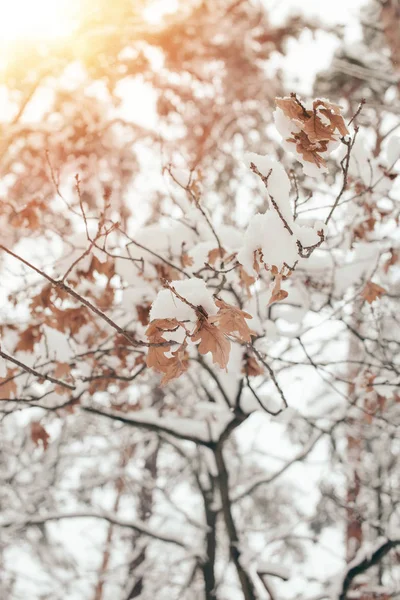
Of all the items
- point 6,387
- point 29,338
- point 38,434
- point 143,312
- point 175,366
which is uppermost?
point 143,312

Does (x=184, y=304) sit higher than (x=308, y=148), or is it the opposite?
(x=308, y=148)

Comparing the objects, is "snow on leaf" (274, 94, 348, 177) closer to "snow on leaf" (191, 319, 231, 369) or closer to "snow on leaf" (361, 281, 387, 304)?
"snow on leaf" (191, 319, 231, 369)

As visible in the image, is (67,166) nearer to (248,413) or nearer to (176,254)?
(176,254)

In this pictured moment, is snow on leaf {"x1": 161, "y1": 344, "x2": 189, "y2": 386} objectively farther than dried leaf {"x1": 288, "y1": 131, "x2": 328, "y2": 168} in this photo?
No

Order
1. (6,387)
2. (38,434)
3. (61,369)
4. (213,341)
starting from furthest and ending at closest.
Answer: (38,434), (61,369), (6,387), (213,341)

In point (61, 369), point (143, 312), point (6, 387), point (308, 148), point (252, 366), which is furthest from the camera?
point (143, 312)

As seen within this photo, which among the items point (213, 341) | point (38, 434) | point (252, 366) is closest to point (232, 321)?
point (213, 341)

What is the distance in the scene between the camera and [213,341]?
1.35m

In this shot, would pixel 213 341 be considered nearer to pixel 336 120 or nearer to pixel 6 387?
pixel 336 120

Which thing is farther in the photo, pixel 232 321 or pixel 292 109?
pixel 292 109

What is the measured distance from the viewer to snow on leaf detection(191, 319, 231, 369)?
134cm

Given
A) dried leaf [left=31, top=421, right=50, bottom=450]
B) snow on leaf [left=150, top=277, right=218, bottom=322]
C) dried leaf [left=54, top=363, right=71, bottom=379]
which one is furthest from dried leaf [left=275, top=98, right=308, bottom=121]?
dried leaf [left=31, top=421, right=50, bottom=450]

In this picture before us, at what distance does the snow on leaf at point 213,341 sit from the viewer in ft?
4.38

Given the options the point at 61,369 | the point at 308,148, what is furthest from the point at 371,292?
the point at 61,369
